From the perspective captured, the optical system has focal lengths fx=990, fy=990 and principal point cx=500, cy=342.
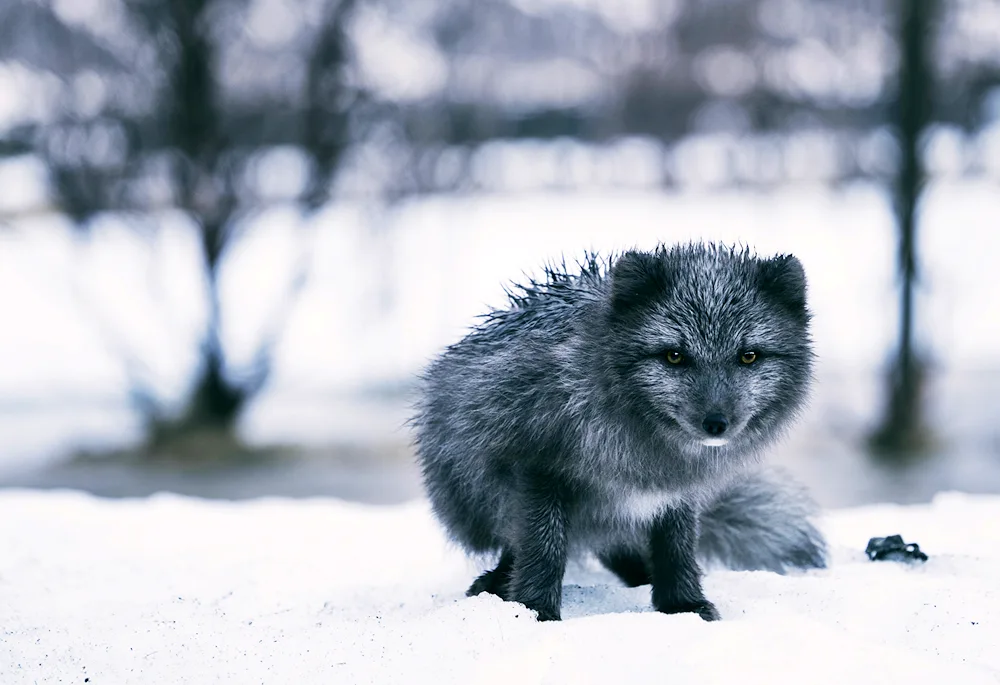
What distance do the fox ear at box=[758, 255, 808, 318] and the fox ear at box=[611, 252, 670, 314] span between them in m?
0.36

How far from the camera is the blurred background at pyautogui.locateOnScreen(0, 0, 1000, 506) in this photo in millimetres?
10984

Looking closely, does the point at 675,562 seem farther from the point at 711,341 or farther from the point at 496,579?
the point at 711,341

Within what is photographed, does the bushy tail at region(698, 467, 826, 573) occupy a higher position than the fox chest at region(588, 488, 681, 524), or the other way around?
the fox chest at region(588, 488, 681, 524)

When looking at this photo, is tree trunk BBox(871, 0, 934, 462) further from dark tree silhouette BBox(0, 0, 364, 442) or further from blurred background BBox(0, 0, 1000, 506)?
dark tree silhouette BBox(0, 0, 364, 442)

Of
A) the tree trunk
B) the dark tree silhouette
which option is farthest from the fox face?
the dark tree silhouette

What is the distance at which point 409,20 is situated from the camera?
12.8 m

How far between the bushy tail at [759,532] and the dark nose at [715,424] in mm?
1426

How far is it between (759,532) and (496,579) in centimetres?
127

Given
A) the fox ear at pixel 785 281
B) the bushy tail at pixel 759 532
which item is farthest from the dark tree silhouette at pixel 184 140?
the fox ear at pixel 785 281

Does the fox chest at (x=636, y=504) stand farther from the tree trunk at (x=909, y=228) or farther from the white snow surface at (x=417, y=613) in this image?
the tree trunk at (x=909, y=228)

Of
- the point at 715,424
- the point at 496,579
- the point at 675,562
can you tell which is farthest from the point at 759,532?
the point at 715,424

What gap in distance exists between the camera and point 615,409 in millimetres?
3541

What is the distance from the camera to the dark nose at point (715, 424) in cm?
321

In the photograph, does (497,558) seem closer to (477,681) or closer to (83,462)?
(477,681)
